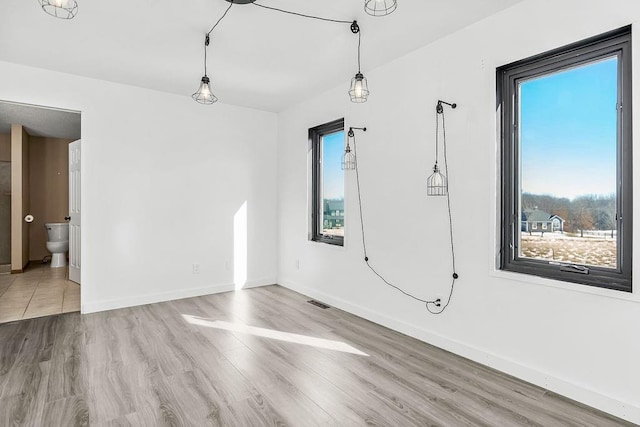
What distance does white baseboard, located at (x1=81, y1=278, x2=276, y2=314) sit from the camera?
411 centimetres

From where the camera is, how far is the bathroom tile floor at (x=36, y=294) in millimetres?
4062

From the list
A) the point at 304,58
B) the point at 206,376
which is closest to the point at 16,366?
the point at 206,376

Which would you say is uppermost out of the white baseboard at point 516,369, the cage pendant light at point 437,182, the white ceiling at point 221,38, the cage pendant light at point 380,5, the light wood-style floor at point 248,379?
the white ceiling at point 221,38

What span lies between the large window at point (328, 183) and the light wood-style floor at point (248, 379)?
126 centimetres

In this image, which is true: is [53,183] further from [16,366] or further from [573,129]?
[573,129]

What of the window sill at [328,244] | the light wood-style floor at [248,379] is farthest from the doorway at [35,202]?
the window sill at [328,244]

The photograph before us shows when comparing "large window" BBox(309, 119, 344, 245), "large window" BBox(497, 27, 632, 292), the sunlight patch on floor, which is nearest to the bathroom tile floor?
the sunlight patch on floor

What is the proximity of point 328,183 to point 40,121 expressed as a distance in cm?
481

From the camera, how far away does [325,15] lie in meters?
2.71

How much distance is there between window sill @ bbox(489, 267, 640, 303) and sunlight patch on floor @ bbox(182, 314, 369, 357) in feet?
3.99

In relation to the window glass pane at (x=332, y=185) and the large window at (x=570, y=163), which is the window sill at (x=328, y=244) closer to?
the window glass pane at (x=332, y=185)

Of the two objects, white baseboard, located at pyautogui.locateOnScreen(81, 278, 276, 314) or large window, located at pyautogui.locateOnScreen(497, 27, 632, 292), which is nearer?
large window, located at pyautogui.locateOnScreen(497, 27, 632, 292)

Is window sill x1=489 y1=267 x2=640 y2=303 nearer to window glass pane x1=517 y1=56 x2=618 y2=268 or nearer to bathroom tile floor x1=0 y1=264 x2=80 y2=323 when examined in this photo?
window glass pane x1=517 y1=56 x2=618 y2=268

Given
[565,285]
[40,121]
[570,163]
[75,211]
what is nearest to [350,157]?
[570,163]
